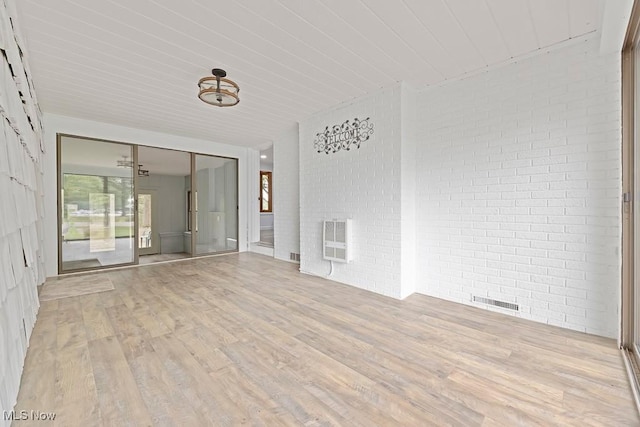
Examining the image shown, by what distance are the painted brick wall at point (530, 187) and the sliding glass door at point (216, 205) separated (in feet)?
14.9

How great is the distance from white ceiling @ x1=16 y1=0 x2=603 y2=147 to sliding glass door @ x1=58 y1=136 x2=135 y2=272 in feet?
3.83

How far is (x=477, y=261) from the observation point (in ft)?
9.55

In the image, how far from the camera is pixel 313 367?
1.81 metres

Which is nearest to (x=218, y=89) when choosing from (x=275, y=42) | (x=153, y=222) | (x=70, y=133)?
(x=275, y=42)

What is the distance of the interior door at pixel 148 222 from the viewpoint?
7262 mm

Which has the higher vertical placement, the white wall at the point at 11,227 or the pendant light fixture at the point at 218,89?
the pendant light fixture at the point at 218,89

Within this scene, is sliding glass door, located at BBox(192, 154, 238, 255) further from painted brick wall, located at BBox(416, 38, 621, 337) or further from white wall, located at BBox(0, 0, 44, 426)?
painted brick wall, located at BBox(416, 38, 621, 337)

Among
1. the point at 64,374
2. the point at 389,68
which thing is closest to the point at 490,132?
the point at 389,68

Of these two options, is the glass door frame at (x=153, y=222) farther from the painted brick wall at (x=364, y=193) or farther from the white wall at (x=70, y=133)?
the painted brick wall at (x=364, y=193)

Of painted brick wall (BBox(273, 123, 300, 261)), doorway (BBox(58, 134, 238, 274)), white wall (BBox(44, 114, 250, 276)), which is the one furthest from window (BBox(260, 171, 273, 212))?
painted brick wall (BBox(273, 123, 300, 261))

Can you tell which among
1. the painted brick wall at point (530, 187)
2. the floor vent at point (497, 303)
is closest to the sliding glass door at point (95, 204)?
the painted brick wall at point (530, 187)

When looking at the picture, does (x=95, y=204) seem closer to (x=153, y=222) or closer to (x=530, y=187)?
(x=153, y=222)

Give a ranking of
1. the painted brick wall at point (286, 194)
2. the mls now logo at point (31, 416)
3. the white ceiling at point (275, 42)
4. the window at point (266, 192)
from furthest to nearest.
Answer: the window at point (266, 192) → the painted brick wall at point (286, 194) → the white ceiling at point (275, 42) → the mls now logo at point (31, 416)

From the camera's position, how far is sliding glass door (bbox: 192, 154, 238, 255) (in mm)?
6043
